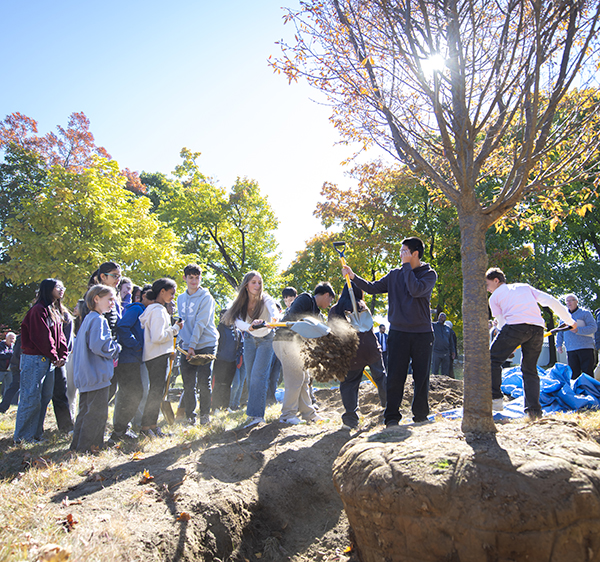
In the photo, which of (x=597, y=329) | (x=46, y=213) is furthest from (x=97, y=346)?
(x=46, y=213)

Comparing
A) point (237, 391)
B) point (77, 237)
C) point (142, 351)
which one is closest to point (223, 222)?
point (77, 237)

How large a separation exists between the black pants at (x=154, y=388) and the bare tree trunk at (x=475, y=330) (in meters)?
4.00

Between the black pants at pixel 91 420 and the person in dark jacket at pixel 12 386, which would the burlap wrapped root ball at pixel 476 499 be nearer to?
the black pants at pixel 91 420

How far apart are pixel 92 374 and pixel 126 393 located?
0.86m

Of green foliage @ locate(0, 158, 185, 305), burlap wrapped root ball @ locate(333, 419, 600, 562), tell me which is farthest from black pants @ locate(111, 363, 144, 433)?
green foliage @ locate(0, 158, 185, 305)

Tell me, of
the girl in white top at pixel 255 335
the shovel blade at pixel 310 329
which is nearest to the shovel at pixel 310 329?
the shovel blade at pixel 310 329

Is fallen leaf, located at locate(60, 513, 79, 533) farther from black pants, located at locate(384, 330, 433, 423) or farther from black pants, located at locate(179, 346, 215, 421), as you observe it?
black pants, located at locate(179, 346, 215, 421)

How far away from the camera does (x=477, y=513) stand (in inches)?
82.5

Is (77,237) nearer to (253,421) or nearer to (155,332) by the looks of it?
(155,332)

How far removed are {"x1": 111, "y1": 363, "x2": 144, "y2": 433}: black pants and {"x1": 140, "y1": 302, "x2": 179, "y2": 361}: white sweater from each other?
9.3 inches

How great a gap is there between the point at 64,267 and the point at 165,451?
11372mm

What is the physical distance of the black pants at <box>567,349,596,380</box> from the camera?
25.9 feet

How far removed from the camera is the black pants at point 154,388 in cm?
553

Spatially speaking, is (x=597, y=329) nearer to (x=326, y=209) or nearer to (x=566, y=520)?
(x=566, y=520)
